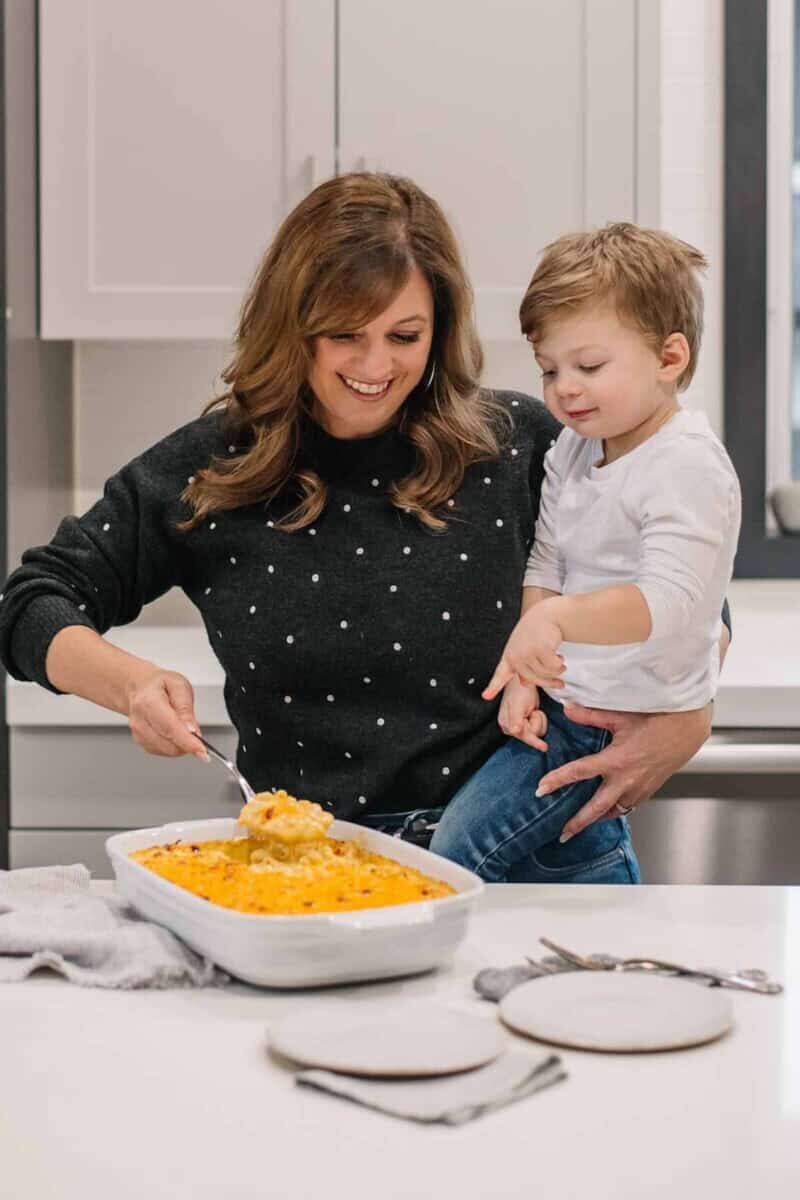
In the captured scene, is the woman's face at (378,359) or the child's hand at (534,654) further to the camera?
the woman's face at (378,359)

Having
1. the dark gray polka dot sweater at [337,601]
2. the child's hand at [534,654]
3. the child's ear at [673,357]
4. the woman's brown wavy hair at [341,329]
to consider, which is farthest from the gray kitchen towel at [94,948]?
the child's ear at [673,357]

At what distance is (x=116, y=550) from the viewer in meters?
1.78

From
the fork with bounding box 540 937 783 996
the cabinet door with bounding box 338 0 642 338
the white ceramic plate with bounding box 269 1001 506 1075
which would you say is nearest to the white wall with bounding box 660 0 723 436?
the cabinet door with bounding box 338 0 642 338

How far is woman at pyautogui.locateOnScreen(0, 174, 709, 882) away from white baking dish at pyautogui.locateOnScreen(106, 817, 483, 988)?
0.48 meters

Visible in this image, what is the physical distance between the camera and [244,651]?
1743mm

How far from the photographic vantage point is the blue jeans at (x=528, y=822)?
62.5 inches

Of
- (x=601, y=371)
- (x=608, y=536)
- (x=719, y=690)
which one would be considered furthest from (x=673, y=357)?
(x=719, y=690)

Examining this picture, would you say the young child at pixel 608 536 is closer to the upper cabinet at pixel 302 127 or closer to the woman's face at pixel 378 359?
the woman's face at pixel 378 359

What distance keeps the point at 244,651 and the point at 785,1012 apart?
81 cm

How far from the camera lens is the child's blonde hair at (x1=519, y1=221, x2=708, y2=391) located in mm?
1468

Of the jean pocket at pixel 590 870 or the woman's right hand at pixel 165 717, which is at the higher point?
the woman's right hand at pixel 165 717

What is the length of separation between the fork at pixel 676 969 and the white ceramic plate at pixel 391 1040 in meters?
0.16

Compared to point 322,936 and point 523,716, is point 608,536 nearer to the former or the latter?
point 523,716

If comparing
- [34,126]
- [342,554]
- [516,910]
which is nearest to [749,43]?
[34,126]
